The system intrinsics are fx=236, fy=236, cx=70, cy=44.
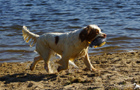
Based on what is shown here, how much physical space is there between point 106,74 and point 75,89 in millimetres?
1158

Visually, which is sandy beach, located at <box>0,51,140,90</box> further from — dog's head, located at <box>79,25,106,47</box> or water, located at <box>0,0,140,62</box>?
water, located at <box>0,0,140,62</box>

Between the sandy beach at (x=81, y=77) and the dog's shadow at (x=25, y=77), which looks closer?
the sandy beach at (x=81, y=77)

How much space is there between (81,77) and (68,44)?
841mm

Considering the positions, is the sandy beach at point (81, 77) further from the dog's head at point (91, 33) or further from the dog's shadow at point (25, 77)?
the dog's head at point (91, 33)

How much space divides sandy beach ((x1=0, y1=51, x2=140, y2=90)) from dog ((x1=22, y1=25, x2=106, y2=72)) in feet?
1.10

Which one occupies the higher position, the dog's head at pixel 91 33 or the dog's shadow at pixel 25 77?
the dog's head at pixel 91 33

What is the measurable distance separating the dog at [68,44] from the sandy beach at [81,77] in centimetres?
34

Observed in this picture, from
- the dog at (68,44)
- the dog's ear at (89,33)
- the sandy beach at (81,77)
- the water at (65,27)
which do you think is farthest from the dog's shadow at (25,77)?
the water at (65,27)

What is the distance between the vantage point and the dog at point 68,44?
5070mm

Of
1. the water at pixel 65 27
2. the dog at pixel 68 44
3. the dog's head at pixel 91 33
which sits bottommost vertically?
the water at pixel 65 27

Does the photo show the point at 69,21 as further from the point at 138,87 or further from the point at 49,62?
the point at 138,87

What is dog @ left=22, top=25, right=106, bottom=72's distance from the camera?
507 cm

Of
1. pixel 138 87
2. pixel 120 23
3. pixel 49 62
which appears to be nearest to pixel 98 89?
pixel 138 87

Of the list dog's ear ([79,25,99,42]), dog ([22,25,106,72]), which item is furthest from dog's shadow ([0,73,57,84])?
dog's ear ([79,25,99,42])
